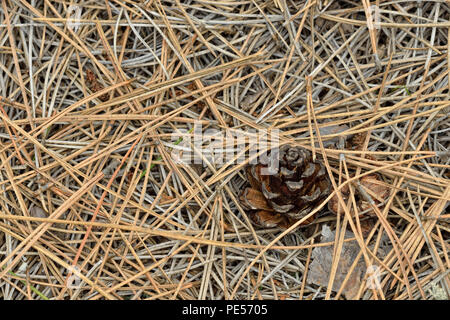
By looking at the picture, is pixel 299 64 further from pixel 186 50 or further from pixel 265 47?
pixel 186 50

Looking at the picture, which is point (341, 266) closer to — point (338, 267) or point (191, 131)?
point (338, 267)

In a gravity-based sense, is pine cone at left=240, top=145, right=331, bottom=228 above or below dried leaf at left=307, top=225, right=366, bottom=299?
above

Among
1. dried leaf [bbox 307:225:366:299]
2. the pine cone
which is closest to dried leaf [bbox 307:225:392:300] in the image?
dried leaf [bbox 307:225:366:299]

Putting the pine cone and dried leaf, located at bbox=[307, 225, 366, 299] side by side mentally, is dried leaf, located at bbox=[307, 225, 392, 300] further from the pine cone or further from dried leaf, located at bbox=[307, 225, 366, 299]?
the pine cone

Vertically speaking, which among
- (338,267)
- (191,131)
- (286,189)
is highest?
(191,131)

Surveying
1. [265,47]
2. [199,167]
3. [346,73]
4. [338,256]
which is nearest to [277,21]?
[265,47]

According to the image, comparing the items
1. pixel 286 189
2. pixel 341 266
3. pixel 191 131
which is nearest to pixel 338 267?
pixel 341 266
